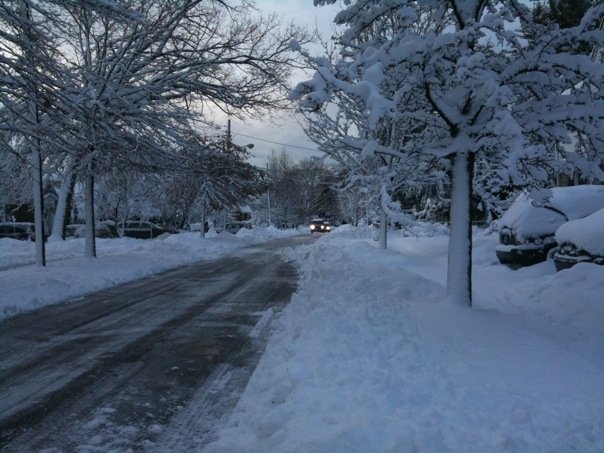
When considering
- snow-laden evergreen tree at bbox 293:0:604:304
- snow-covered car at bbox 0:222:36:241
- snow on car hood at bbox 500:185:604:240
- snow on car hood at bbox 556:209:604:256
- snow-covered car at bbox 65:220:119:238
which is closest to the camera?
snow-laden evergreen tree at bbox 293:0:604:304

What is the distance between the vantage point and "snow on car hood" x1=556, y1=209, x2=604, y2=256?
8617mm

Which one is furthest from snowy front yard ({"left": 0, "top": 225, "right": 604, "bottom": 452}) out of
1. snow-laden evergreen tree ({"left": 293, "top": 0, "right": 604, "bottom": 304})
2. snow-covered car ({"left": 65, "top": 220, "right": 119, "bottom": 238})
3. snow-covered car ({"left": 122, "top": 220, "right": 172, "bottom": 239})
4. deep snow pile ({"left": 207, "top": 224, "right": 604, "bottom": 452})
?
snow-covered car ({"left": 122, "top": 220, "right": 172, "bottom": 239})

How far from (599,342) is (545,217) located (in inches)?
237

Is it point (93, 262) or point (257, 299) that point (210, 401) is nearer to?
point (257, 299)

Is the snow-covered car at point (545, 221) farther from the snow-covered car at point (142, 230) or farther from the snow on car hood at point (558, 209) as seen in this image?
the snow-covered car at point (142, 230)

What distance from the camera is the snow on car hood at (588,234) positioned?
→ 862 cm

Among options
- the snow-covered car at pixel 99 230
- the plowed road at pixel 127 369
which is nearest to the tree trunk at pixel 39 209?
the plowed road at pixel 127 369

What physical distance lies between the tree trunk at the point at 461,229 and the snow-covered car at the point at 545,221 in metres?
4.70

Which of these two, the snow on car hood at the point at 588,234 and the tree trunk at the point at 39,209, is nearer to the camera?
the snow on car hood at the point at 588,234

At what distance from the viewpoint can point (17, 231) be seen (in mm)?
30234

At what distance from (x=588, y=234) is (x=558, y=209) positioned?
264cm

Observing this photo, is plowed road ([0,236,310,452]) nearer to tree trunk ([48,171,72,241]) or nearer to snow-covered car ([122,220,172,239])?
tree trunk ([48,171,72,241])

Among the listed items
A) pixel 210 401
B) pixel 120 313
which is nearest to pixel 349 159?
pixel 120 313

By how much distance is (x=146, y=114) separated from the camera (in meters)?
13.0
